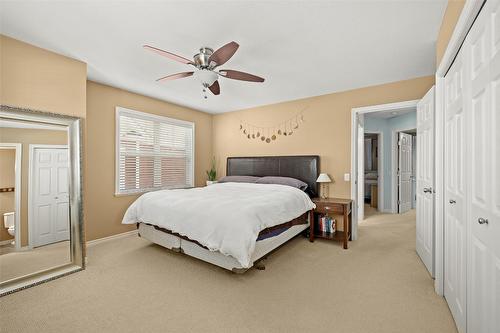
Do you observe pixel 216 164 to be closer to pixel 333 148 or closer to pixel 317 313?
pixel 333 148

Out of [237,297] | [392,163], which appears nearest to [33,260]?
[237,297]

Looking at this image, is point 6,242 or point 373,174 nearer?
point 6,242

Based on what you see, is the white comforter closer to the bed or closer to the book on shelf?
the bed

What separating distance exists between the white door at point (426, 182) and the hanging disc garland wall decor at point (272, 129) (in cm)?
203

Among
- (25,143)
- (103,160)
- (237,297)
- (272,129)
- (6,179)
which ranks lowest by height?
(237,297)

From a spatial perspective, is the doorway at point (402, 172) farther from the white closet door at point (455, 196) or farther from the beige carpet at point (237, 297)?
the white closet door at point (455, 196)

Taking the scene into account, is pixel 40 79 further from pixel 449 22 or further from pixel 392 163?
pixel 392 163

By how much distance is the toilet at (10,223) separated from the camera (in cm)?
238

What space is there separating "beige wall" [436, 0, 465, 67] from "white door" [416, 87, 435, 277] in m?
0.47

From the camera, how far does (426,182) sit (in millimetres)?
2689

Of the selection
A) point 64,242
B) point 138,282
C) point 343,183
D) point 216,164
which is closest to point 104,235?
point 64,242

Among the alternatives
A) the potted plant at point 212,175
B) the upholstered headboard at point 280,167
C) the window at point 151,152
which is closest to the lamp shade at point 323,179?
the upholstered headboard at point 280,167

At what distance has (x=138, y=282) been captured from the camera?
2.40 meters

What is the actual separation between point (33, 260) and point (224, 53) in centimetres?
300
